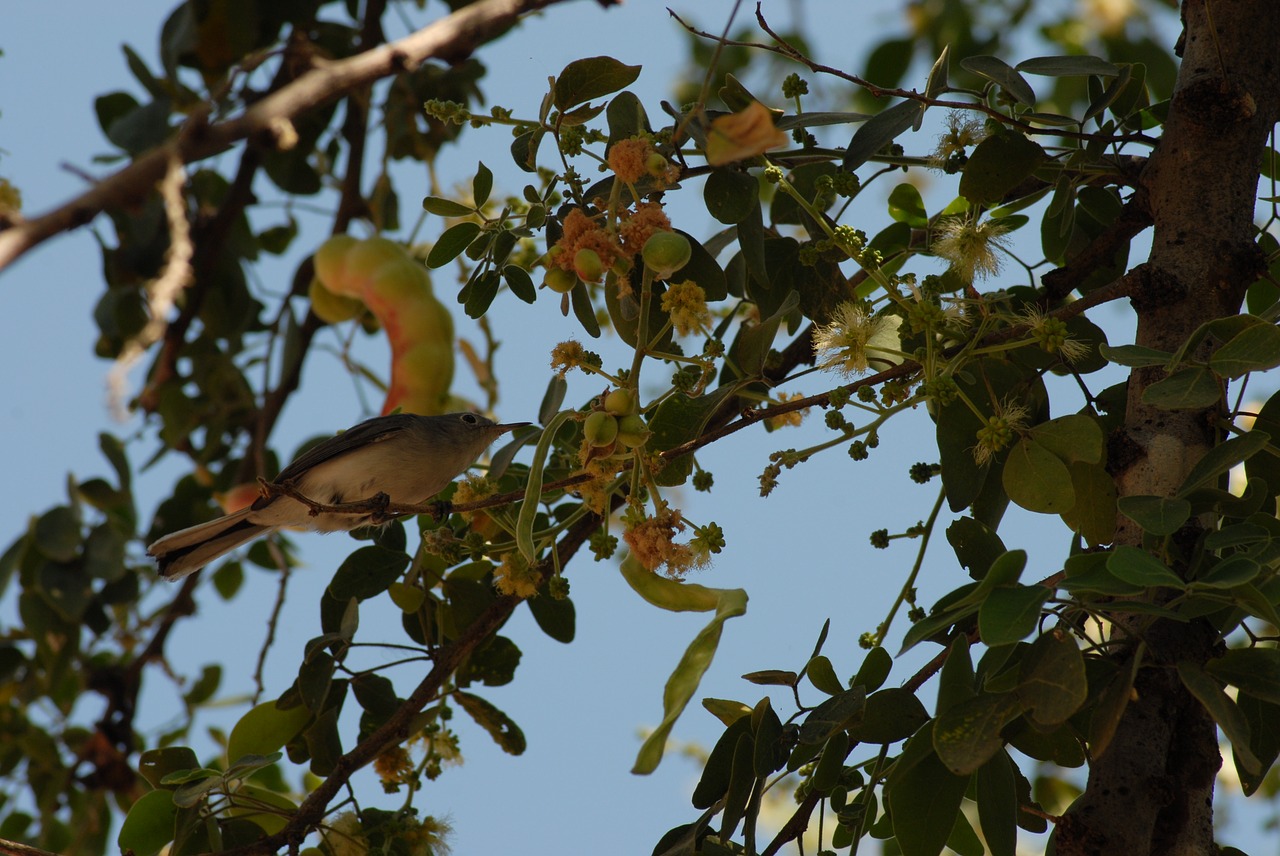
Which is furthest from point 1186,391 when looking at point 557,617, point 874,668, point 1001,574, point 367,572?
point 367,572

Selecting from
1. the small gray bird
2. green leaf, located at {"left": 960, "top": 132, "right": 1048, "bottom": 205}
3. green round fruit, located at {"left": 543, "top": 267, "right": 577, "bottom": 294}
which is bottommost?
green round fruit, located at {"left": 543, "top": 267, "right": 577, "bottom": 294}

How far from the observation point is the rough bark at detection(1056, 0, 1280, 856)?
173 centimetres

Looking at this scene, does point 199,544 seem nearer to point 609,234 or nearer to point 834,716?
point 609,234

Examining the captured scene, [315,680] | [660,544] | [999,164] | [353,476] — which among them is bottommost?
[660,544]

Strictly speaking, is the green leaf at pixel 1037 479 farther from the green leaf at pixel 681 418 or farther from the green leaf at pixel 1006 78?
the green leaf at pixel 1006 78

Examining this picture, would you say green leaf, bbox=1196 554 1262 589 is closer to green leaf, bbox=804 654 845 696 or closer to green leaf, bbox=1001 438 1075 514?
green leaf, bbox=1001 438 1075 514

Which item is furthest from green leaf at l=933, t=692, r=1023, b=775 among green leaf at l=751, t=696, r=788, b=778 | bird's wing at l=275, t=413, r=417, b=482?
bird's wing at l=275, t=413, r=417, b=482

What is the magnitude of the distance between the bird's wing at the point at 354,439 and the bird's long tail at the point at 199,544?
0.69 ft

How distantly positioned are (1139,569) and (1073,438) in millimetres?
379

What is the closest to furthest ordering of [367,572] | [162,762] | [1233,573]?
[1233,573] → [162,762] → [367,572]

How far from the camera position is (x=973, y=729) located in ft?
5.26

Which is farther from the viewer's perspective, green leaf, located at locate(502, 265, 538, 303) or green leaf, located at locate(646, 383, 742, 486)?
green leaf, located at locate(502, 265, 538, 303)

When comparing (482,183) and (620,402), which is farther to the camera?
(482,183)

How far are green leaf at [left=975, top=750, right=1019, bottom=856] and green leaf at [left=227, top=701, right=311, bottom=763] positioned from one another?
5.18ft
